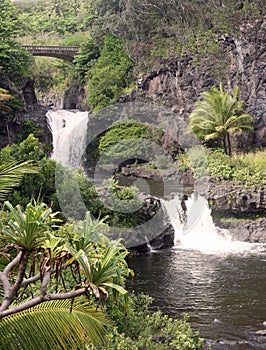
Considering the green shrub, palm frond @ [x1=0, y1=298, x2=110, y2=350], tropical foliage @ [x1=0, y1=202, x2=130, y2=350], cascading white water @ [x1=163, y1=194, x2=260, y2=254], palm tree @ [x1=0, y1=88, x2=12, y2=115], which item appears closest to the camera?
tropical foliage @ [x1=0, y1=202, x2=130, y2=350]

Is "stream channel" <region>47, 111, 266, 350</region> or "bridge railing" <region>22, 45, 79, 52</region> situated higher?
"bridge railing" <region>22, 45, 79, 52</region>

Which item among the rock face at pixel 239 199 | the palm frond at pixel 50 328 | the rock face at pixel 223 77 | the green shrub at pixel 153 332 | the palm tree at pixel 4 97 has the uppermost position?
the rock face at pixel 223 77

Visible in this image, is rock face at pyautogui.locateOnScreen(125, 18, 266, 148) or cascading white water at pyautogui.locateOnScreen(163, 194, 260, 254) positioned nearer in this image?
cascading white water at pyautogui.locateOnScreen(163, 194, 260, 254)

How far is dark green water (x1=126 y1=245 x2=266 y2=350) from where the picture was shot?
37.6 feet

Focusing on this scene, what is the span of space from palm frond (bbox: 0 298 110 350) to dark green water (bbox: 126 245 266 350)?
277 inches

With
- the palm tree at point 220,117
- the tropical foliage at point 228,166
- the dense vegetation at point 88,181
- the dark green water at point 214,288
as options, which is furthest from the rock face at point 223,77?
the dark green water at point 214,288

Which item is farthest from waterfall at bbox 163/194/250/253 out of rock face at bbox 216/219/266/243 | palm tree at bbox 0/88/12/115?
palm tree at bbox 0/88/12/115

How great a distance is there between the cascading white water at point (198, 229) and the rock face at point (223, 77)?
33.2 feet

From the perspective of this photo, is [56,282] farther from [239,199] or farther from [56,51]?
[56,51]

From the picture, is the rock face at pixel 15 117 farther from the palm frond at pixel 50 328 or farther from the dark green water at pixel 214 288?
the palm frond at pixel 50 328

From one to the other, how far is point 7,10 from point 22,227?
35.8 m

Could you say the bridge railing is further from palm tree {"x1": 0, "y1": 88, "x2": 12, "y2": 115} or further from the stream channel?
the stream channel

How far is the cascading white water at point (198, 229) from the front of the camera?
1880 centimetres

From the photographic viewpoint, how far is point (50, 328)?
4129 mm
